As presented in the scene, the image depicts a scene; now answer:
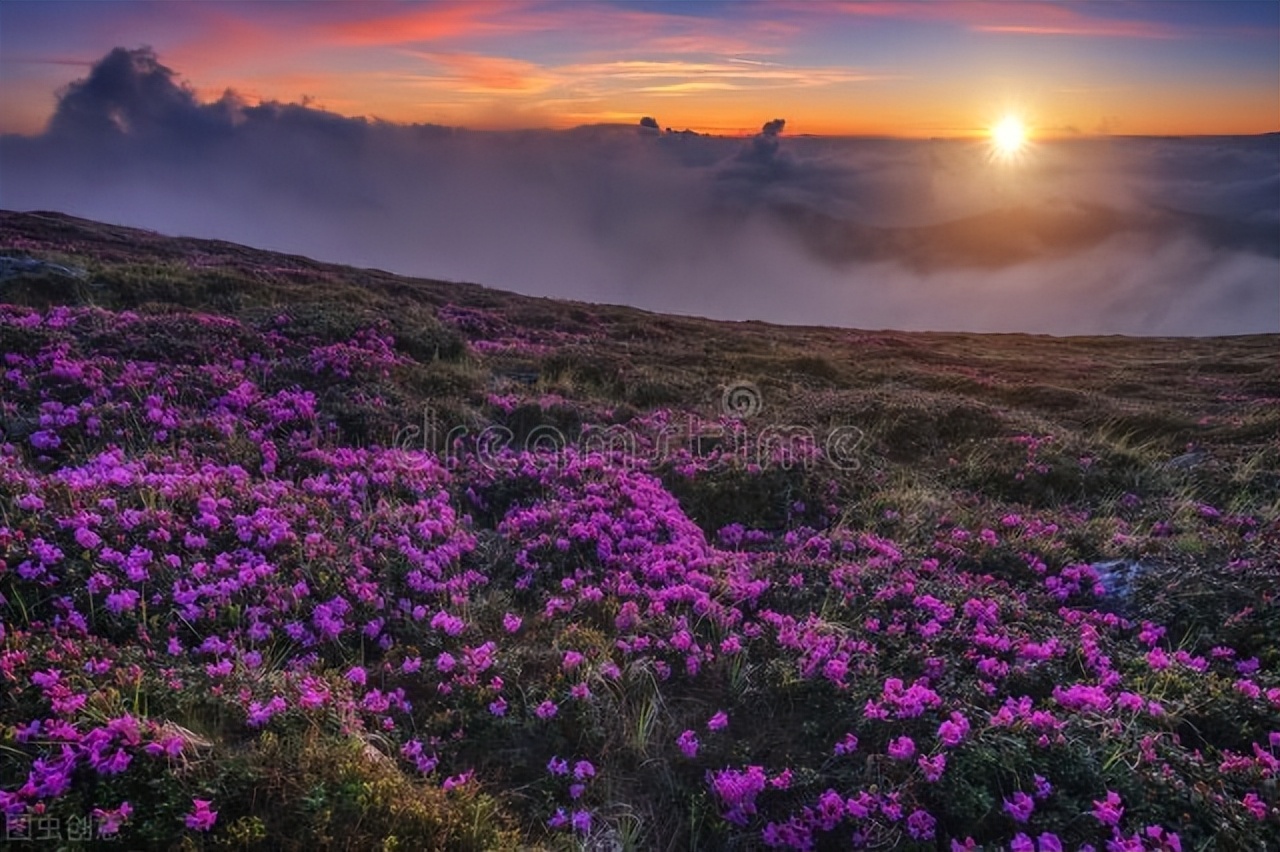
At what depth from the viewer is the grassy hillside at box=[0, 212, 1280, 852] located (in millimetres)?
4824

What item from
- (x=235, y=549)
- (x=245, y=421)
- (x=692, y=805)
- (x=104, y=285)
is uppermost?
(x=104, y=285)

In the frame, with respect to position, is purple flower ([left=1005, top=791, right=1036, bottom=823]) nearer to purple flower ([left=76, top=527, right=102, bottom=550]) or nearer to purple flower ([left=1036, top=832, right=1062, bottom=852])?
purple flower ([left=1036, top=832, right=1062, bottom=852])

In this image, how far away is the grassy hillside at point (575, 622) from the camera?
482 centimetres

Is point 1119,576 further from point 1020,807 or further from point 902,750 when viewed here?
point 902,750

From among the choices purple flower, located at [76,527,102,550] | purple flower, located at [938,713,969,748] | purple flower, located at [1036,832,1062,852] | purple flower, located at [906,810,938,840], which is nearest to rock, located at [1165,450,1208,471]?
purple flower, located at [938,713,969,748]

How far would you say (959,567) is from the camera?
912cm

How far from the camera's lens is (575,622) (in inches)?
289

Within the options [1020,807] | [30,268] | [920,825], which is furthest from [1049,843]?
[30,268]

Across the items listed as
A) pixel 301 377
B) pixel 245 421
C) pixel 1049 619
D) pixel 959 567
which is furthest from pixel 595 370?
pixel 1049 619

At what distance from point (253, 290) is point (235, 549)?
1763 centimetres

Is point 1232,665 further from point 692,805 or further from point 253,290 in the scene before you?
point 253,290

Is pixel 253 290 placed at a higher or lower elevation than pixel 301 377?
higher

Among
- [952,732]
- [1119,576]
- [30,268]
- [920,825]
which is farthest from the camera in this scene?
[30,268]

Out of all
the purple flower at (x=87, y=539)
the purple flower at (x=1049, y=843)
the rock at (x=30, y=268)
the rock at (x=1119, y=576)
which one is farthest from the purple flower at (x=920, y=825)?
the rock at (x=30, y=268)
